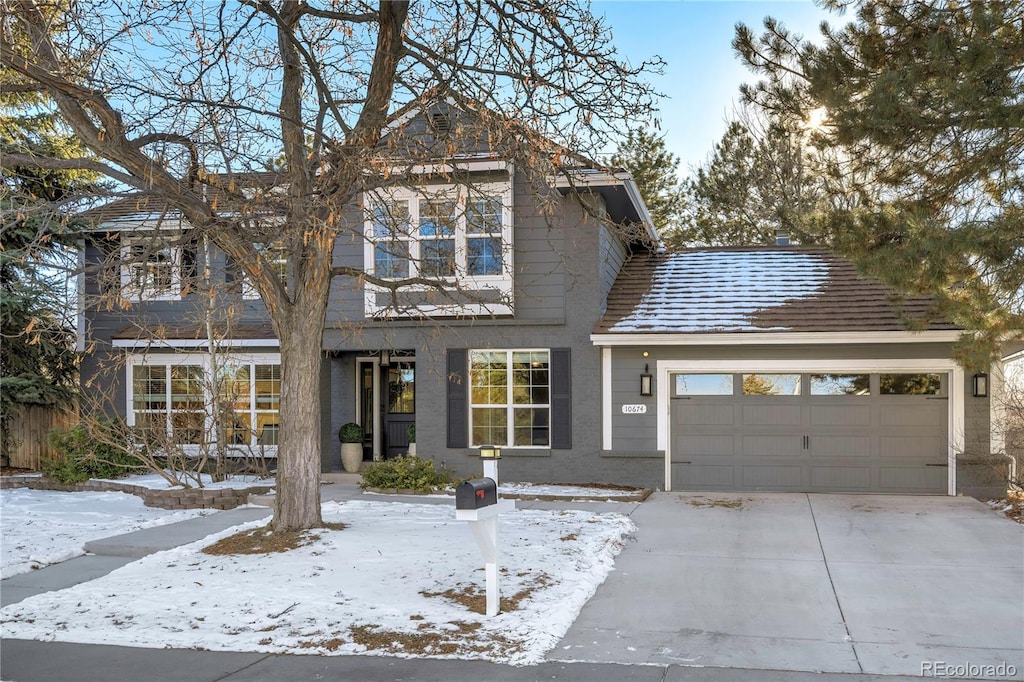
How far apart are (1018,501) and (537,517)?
6989mm

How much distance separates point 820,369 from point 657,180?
57.0 feet

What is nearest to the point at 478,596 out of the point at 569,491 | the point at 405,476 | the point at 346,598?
the point at 346,598

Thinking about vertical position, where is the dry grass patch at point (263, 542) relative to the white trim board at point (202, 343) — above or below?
below

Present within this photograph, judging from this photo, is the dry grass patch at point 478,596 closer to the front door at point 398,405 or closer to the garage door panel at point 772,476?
the garage door panel at point 772,476

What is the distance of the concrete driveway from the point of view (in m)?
6.12

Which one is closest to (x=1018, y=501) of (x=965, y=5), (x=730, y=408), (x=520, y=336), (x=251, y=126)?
(x=730, y=408)

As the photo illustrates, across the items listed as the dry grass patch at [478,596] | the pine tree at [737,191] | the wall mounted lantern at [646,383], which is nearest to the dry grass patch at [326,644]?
the dry grass patch at [478,596]

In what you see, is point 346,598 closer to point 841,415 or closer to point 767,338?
point 767,338

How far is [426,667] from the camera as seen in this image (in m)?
5.91

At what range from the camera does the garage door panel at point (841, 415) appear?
14258 mm

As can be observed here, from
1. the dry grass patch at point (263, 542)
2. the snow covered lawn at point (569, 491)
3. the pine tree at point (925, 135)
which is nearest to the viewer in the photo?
the dry grass patch at point (263, 542)

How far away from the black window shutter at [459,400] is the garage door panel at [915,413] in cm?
678

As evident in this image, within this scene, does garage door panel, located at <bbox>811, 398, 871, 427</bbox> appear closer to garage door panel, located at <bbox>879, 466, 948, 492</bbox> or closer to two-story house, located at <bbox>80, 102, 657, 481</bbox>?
garage door panel, located at <bbox>879, 466, 948, 492</bbox>

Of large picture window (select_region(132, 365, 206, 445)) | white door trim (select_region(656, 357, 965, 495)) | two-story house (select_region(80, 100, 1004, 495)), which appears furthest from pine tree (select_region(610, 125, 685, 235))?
large picture window (select_region(132, 365, 206, 445))
